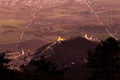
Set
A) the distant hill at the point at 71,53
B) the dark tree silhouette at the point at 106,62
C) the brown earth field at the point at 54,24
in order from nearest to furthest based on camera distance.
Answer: the dark tree silhouette at the point at 106,62
the distant hill at the point at 71,53
the brown earth field at the point at 54,24

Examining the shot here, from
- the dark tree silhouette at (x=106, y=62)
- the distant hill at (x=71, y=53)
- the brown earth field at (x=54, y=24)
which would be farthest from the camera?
the brown earth field at (x=54, y=24)

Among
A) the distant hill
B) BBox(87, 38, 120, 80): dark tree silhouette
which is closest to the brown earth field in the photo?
the distant hill

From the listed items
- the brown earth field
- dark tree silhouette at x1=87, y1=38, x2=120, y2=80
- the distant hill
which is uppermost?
dark tree silhouette at x1=87, y1=38, x2=120, y2=80

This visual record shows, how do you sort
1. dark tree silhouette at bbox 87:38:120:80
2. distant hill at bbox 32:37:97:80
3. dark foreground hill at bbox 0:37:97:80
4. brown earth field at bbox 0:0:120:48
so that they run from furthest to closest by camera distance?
brown earth field at bbox 0:0:120:48, distant hill at bbox 32:37:97:80, dark foreground hill at bbox 0:37:97:80, dark tree silhouette at bbox 87:38:120:80

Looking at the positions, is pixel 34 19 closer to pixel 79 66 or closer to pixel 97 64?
pixel 79 66

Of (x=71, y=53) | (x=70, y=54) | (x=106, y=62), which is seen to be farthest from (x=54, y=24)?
(x=106, y=62)

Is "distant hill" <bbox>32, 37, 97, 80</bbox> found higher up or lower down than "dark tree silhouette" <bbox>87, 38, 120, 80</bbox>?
lower down

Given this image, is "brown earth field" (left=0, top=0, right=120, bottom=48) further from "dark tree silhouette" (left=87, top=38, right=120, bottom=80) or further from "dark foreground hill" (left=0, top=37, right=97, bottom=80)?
"dark tree silhouette" (left=87, top=38, right=120, bottom=80)

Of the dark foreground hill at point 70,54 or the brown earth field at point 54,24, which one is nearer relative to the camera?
the dark foreground hill at point 70,54

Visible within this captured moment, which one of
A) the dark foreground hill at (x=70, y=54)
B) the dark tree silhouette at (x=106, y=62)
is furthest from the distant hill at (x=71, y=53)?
Answer: the dark tree silhouette at (x=106, y=62)

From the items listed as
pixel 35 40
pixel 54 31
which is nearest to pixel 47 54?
pixel 35 40

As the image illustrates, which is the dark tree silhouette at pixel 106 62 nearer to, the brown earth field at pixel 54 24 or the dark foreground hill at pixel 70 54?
the dark foreground hill at pixel 70 54
